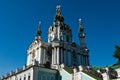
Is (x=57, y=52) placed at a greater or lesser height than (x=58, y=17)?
lesser

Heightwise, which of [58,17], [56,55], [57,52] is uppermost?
[58,17]

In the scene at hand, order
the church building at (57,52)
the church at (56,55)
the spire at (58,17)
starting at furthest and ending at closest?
the spire at (58,17) → the church building at (57,52) → the church at (56,55)

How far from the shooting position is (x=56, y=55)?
6050 centimetres

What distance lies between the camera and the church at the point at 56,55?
4553 cm

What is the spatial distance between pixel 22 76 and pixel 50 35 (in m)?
24.2

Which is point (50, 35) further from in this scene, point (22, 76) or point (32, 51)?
point (22, 76)

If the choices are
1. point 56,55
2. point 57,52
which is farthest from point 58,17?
point 56,55

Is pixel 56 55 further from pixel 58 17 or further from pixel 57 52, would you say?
pixel 58 17

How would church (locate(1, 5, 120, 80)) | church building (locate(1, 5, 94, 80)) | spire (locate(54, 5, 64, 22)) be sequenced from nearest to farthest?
church (locate(1, 5, 120, 80)) → church building (locate(1, 5, 94, 80)) → spire (locate(54, 5, 64, 22))

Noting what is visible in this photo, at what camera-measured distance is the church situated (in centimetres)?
4553

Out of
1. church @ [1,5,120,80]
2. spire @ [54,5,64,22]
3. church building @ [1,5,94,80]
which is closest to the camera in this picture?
church @ [1,5,120,80]

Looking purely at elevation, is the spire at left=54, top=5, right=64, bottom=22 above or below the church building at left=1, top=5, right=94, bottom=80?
above

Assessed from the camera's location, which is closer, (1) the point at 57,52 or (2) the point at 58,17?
(1) the point at 57,52

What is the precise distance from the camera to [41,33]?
74.4 meters
